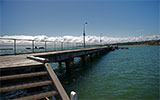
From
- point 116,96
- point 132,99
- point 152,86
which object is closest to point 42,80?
point 116,96

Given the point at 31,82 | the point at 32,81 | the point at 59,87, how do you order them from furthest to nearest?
the point at 32,81
the point at 31,82
the point at 59,87

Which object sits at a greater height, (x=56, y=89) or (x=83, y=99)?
(x=56, y=89)

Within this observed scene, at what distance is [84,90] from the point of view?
27.2 feet

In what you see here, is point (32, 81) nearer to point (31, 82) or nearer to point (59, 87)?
point (31, 82)

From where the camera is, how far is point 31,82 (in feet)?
12.5

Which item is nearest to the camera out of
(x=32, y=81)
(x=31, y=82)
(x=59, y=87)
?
(x=59, y=87)

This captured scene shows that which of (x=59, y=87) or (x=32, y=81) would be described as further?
(x=32, y=81)

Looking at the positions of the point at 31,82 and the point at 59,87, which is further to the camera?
the point at 31,82

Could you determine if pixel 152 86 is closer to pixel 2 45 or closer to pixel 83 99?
pixel 83 99

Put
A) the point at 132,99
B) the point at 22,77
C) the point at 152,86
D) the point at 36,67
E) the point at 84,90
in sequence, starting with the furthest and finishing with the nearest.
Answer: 1. the point at 152,86
2. the point at 84,90
3. the point at 132,99
4. the point at 36,67
5. the point at 22,77

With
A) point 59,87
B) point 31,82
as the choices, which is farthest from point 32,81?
point 59,87

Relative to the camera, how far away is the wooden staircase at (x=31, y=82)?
10.8 ft

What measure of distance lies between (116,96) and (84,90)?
2357 mm

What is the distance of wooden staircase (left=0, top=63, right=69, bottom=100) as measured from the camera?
3.28 meters
